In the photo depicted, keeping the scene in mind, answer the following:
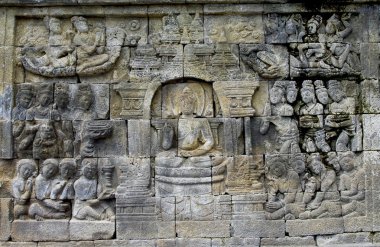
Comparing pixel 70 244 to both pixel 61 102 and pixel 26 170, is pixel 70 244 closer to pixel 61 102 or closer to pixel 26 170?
pixel 26 170

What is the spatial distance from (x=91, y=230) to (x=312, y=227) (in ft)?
10.9

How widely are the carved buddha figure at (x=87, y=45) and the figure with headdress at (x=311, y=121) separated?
3106 millimetres

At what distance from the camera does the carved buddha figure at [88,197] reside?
22.2 ft

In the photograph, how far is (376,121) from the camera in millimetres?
6973

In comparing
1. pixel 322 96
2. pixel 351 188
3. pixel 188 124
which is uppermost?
pixel 322 96

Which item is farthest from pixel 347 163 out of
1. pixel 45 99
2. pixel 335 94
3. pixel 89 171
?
pixel 45 99

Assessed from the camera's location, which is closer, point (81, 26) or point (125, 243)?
point (125, 243)

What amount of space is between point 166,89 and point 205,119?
769 mm

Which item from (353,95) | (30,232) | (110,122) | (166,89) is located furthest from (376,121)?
(30,232)

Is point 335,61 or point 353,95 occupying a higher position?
point 335,61

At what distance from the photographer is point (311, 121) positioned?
22.9 ft

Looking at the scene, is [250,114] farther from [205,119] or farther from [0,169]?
[0,169]

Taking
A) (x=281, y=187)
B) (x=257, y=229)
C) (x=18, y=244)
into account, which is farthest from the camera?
(x=281, y=187)

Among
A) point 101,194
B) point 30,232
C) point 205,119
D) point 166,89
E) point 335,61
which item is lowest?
point 30,232
